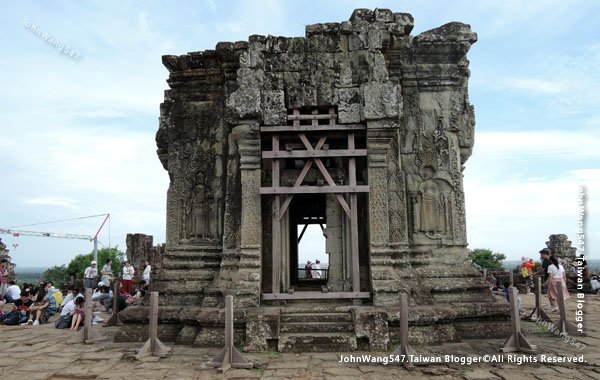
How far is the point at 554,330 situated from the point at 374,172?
4.14 m

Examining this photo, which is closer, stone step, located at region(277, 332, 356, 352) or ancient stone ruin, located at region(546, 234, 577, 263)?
stone step, located at region(277, 332, 356, 352)

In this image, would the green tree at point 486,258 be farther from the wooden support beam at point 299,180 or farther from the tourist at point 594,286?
the wooden support beam at point 299,180

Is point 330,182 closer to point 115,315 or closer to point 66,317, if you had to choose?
point 115,315

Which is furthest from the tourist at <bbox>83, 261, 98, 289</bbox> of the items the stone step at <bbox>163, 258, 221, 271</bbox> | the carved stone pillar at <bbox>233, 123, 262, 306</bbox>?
the carved stone pillar at <bbox>233, 123, 262, 306</bbox>

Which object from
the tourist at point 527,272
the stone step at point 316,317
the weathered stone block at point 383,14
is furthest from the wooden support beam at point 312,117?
the tourist at point 527,272

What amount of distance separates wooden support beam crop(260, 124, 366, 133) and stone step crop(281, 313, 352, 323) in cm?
308

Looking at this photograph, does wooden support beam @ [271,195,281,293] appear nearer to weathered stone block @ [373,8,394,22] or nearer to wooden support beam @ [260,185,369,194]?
wooden support beam @ [260,185,369,194]

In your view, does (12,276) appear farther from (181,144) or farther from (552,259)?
(552,259)

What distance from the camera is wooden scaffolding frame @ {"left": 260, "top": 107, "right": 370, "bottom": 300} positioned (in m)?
7.65

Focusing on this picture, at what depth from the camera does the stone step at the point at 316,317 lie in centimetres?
705

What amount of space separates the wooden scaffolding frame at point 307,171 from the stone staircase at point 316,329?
1.15 ft

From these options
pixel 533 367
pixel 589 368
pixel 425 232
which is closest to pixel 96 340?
pixel 425 232

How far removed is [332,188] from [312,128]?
43.4 inches

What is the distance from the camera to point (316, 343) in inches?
261
